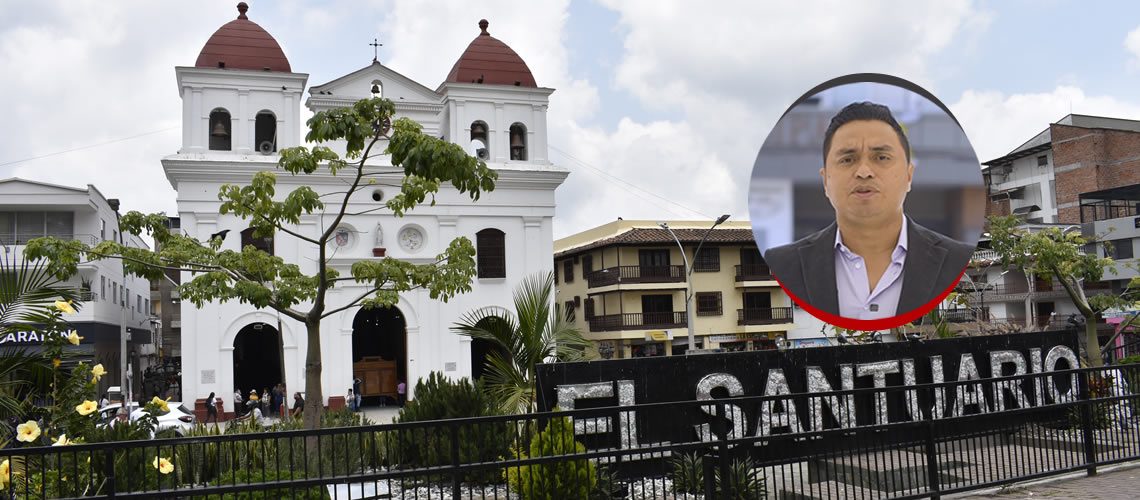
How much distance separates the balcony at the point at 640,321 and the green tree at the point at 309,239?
104 ft

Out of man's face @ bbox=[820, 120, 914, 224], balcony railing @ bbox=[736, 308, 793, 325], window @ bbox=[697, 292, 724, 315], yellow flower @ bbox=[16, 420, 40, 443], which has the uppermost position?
→ man's face @ bbox=[820, 120, 914, 224]

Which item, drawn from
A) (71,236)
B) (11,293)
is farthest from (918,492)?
(71,236)

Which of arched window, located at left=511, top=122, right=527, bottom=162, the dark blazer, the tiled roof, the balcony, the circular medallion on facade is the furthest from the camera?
the tiled roof

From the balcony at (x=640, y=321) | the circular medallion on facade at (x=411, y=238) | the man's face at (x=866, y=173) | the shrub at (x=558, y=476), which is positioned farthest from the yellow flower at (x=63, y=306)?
the balcony at (x=640, y=321)

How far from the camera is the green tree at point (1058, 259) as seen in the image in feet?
65.9

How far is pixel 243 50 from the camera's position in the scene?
3616 centimetres

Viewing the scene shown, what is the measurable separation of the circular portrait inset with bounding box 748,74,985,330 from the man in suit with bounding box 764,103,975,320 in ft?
0.05

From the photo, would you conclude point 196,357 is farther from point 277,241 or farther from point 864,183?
point 864,183

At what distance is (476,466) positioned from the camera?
25.0 ft

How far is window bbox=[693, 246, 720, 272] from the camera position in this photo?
50.9 meters

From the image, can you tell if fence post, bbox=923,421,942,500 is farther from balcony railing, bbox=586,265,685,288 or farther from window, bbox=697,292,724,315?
window, bbox=697,292,724,315

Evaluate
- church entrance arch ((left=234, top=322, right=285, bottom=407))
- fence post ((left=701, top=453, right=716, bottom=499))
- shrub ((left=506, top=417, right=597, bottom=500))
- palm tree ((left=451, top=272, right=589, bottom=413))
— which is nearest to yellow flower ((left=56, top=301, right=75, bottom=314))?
shrub ((left=506, top=417, right=597, bottom=500))

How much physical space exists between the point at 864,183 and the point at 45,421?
1152cm

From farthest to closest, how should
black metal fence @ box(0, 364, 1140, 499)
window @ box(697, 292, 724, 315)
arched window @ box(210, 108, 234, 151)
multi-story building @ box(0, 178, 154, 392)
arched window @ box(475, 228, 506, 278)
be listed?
1. window @ box(697, 292, 724, 315)
2. arched window @ box(475, 228, 506, 278)
3. multi-story building @ box(0, 178, 154, 392)
4. arched window @ box(210, 108, 234, 151)
5. black metal fence @ box(0, 364, 1140, 499)
